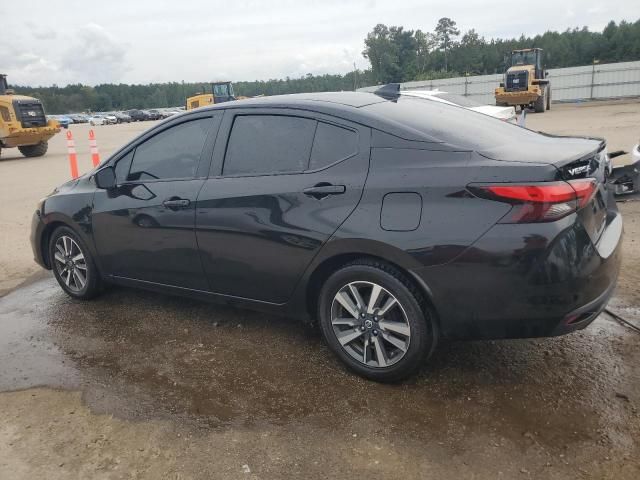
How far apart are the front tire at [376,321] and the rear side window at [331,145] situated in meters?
0.62

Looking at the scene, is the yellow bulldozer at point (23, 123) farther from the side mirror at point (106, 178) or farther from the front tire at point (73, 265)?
the side mirror at point (106, 178)

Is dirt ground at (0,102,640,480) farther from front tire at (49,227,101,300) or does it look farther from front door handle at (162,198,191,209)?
front door handle at (162,198,191,209)

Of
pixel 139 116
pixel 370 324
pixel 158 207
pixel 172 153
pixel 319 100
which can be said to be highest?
pixel 319 100

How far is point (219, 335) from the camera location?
12.8 ft

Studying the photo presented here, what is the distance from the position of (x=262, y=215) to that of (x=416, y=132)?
105 centimetres

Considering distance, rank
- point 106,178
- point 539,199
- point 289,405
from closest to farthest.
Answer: point 539,199 → point 289,405 → point 106,178

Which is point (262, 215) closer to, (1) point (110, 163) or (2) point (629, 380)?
(1) point (110, 163)

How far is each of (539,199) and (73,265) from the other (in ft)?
12.5

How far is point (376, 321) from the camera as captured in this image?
9.91 feet

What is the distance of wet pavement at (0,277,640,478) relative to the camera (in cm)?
252

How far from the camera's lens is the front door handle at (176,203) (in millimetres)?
3648

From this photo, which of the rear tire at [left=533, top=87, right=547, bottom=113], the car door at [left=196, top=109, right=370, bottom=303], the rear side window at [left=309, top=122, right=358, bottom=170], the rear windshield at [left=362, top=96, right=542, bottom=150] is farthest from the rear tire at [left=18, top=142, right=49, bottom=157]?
the rear tire at [left=533, top=87, right=547, bottom=113]

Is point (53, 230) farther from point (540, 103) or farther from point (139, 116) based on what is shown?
point (139, 116)

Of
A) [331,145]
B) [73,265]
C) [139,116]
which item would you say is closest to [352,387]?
[331,145]
